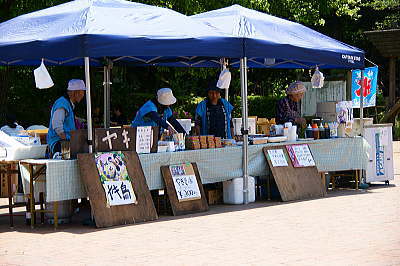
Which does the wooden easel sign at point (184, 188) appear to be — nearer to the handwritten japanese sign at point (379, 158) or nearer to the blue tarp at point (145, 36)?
the blue tarp at point (145, 36)

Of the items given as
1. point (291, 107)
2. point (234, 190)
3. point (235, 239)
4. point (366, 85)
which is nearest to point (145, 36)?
point (234, 190)

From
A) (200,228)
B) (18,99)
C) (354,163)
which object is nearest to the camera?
(200,228)

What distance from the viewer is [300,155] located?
13133 millimetres

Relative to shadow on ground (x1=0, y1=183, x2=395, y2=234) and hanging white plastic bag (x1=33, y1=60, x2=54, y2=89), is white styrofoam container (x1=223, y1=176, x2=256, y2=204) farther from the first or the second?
hanging white plastic bag (x1=33, y1=60, x2=54, y2=89)

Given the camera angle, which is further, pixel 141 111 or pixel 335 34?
pixel 335 34

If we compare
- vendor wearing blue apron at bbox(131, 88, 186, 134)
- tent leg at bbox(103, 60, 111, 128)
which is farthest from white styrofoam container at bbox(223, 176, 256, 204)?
tent leg at bbox(103, 60, 111, 128)

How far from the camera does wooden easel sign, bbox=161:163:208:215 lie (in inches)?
446

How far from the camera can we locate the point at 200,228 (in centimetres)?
1000

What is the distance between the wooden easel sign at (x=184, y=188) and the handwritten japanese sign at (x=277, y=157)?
155 centimetres

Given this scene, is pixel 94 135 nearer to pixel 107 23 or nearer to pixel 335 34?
pixel 107 23

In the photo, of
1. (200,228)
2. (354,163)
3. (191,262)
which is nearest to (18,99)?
(354,163)

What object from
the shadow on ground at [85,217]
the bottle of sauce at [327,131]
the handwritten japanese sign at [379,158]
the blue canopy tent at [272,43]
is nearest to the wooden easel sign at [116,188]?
the shadow on ground at [85,217]

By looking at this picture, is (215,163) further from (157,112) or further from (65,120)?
(65,120)

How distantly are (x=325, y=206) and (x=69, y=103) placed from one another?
158 inches
